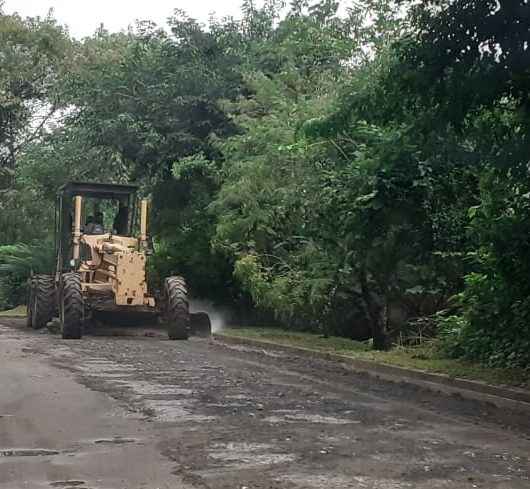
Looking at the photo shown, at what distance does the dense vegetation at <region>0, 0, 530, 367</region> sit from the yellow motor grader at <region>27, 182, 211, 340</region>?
183cm

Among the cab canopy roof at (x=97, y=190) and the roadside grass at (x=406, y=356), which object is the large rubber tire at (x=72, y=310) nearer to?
the cab canopy roof at (x=97, y=190)

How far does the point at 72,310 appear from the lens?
65.6 feet

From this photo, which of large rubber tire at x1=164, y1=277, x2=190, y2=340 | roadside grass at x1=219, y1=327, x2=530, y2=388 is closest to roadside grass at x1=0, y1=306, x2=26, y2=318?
roadside grass at x1=219, y1=327, x2=530, y2=388

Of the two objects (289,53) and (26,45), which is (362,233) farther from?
(26,45)

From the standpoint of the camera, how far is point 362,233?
14391 millimetres

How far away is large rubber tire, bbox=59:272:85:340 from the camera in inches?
787

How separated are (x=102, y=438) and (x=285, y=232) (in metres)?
12.6

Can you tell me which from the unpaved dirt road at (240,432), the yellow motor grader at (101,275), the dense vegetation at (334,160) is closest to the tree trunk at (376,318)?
the dense vegetation at (334,160)

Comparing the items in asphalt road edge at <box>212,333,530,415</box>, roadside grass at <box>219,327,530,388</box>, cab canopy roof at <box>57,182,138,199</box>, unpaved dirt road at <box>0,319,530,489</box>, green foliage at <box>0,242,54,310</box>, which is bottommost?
unpaved dirt road at <box>0,319,530,489</box>

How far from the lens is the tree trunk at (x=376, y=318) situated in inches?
673

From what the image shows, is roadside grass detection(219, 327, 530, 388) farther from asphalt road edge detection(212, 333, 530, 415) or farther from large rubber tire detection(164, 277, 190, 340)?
large rubber tire detection(164, 277, 190, 340)

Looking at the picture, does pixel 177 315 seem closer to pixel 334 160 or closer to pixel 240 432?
pixel 334 160

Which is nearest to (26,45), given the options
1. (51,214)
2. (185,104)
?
(51,214)

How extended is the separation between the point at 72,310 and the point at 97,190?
373cm
